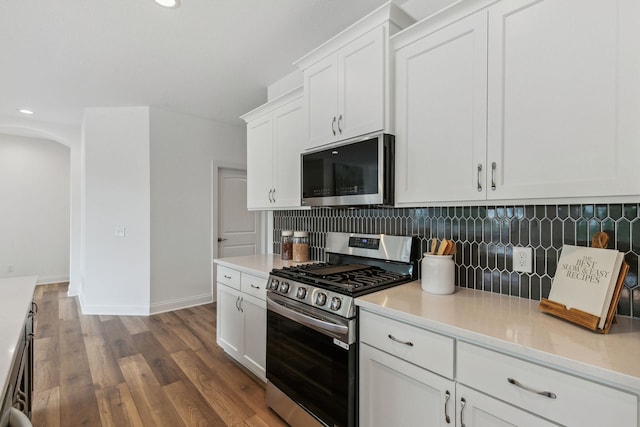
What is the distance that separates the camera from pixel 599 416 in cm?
86

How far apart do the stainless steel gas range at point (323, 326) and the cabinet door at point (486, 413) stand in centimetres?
51

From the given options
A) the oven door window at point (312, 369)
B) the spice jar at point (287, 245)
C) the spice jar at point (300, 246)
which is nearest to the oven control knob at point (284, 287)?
the oven door window at point (312, 369)

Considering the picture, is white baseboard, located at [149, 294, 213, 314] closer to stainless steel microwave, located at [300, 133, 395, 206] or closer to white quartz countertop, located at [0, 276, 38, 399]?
white quartz countertop, located at [0, 276, 38, 399]

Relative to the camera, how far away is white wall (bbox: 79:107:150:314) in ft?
12.9

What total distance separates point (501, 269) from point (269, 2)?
2150mm

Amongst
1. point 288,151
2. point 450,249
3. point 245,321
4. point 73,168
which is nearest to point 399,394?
point 450,249

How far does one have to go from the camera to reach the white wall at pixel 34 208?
521 centimetres

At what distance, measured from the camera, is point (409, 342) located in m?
1.29

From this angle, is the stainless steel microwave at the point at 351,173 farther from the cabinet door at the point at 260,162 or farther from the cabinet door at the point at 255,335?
the cabinet door at the point at 255,335

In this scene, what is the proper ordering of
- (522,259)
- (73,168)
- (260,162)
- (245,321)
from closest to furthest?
(522,259) < (245,321) < (260,162) < (73,168)

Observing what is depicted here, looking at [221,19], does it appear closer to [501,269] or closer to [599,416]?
[501,269]

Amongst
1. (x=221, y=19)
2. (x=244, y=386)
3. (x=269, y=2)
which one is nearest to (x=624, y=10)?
(x=269, y=2)

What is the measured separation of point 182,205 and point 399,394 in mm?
3772

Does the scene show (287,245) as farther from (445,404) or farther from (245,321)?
(445,404)
